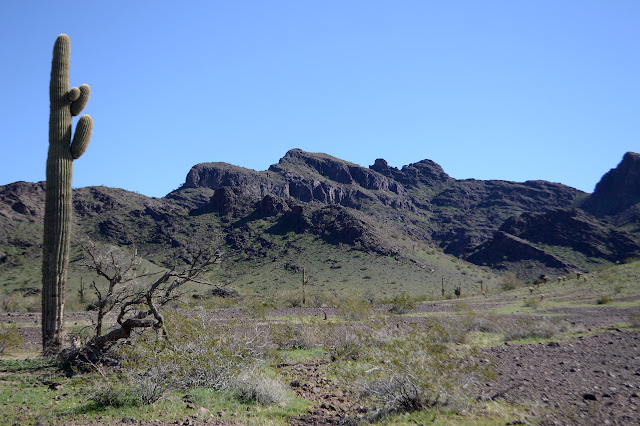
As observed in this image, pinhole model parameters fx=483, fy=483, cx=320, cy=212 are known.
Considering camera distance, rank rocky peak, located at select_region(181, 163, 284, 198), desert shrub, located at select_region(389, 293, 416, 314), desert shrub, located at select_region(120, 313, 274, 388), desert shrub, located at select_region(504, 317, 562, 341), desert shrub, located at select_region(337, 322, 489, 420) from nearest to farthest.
A: desert shrub, located at select_region(337, 322, 489, 420) < desert shrub, located at select_region(120, 313, 274, 388) < desert shrub, located at select_region(504, 317, 562, 341) < desert shrub, located at select_region(389, 293, 416, 314) < rocky peak, located at select_region(181, 163, 284, 198)

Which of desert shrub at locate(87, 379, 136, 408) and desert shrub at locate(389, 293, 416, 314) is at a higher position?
desert shrub at locate(87, 379, 136, 408)

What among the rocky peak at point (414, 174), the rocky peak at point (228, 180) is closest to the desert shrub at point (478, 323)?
the rocky peak at point (228, 180)

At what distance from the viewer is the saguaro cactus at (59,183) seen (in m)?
14.2

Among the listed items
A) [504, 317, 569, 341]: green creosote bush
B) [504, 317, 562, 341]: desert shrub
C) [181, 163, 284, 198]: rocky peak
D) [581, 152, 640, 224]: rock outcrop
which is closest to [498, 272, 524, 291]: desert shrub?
[504, 317, 569, 341]: green creosote bush

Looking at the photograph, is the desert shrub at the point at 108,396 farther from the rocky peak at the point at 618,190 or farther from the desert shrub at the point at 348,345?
the rocky peak at the point at 618,190

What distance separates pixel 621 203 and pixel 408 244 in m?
75.1

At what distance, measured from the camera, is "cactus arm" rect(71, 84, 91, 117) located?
16.3m

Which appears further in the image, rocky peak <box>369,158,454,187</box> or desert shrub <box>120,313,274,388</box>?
rocky peak <box>369,158,454,187</box>

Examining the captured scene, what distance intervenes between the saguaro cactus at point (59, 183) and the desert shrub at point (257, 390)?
6.91 metres

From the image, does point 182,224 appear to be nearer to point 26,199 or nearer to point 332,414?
point 26,199

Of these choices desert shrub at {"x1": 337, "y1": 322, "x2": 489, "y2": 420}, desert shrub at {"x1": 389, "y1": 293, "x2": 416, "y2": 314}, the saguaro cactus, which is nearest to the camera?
desert shrub at {"x1": 337, "y1": 322, "x2": 489, "y2": 420}

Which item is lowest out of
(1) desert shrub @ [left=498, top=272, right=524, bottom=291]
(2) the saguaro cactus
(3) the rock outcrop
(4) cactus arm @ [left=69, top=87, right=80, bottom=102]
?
(1) desert shrub @ [left=498, top=272, right=524, bottom=291]

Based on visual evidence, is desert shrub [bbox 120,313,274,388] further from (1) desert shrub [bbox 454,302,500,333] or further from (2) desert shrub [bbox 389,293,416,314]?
(2) desert shrub [bbox 389,293,416,314]

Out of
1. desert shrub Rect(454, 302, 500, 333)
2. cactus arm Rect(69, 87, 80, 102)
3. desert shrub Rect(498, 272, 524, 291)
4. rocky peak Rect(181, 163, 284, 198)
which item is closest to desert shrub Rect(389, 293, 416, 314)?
desert shrub Rect(454, 302, 500, 333)
